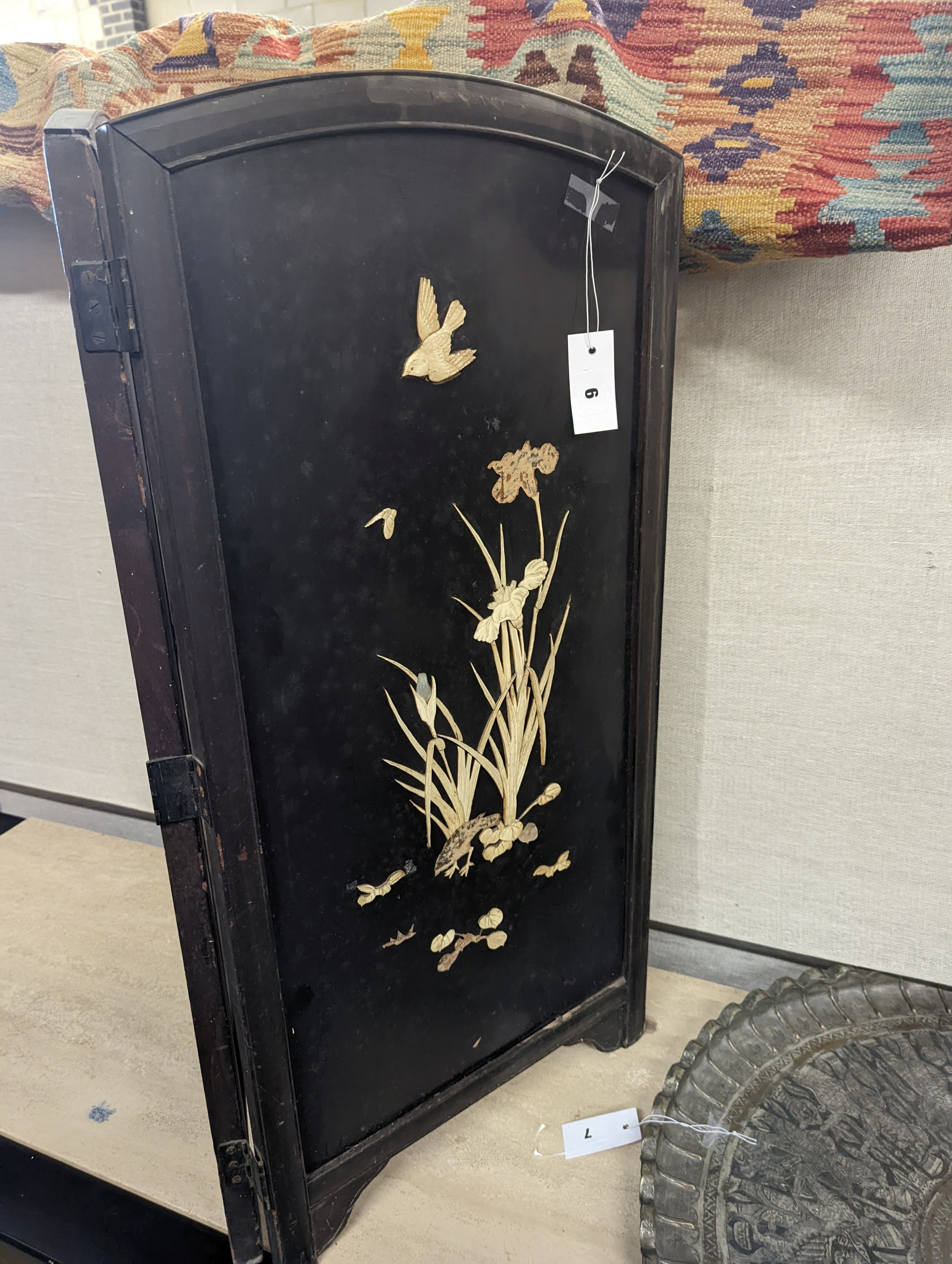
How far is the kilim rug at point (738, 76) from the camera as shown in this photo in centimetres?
91

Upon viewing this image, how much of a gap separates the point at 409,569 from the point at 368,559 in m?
0.05

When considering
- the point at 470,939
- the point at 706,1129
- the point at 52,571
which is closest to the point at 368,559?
the point at 470,939

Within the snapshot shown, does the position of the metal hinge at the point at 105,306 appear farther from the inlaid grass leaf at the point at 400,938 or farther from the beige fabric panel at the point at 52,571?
the beige fabric panel at the point at 52,571

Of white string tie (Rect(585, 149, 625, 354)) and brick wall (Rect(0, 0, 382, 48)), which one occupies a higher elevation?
Answer: brick wall (Rect(0, 0, 382, 48))

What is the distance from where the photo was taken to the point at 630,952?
124cm

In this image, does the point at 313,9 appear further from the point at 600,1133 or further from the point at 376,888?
the point at 600,1133

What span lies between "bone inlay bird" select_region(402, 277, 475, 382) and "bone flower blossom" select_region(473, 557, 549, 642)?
246 mm

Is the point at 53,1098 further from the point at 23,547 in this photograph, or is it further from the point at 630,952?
the point at 23,547

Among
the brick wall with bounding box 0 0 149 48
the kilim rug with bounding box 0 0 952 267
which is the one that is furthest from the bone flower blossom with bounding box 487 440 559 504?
the brick wall with bounding box 0 0 149 48

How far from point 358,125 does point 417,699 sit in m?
0.56

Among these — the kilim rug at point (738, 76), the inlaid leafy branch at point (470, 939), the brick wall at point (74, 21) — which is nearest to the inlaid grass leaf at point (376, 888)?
the inlaid leafy branch at point (470, 939)

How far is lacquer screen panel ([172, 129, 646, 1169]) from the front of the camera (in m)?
0.72

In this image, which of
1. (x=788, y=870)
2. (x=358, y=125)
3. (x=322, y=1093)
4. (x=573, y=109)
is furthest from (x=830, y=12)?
(x=322, y=1093)

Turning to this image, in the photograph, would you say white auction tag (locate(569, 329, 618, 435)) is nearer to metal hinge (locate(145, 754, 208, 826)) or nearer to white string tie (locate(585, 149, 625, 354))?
white string tie (locate(585, 149, 625, 354))
